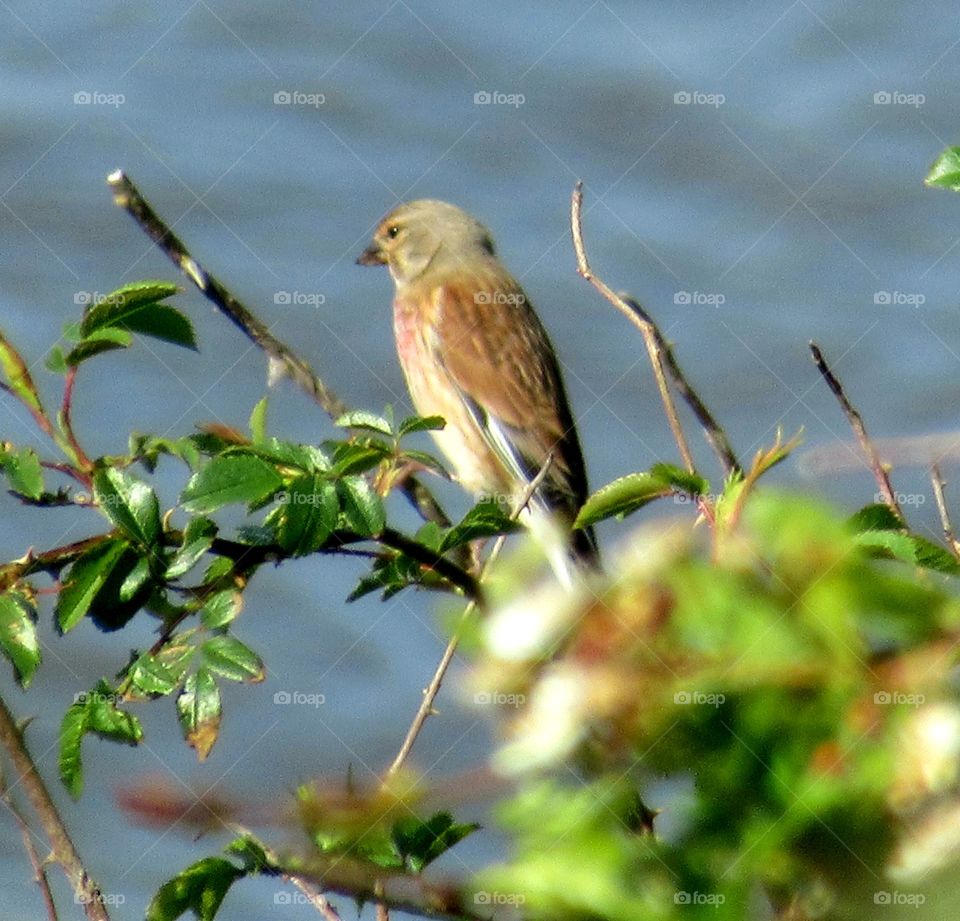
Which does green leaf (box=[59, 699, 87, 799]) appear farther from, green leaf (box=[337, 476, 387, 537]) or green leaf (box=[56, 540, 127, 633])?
green leaf (box=[337, 476, 387, 537])

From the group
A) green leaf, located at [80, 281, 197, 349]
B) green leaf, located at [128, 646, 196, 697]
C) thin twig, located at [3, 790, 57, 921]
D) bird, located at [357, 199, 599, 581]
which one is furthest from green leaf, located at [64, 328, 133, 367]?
bird, located at [357, 199, 599, 581]

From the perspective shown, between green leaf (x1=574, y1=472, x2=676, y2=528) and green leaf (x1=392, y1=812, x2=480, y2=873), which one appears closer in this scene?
green leaf (x1=574, y1=472, x2=676, y2=528)

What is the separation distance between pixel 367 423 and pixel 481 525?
0.28 m

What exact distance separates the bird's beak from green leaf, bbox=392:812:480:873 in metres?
4.12

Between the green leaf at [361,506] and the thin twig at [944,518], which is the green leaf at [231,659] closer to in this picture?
the green leaf at [361,506]

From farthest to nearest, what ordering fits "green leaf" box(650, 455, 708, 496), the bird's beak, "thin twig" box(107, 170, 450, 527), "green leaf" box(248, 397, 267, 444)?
the bird's beak
"thin twig" box(107, 170, 450, 527)
"green leaf" box(248, 397, 267, 444)
"green leaf" box(650, 455, 708, 496)

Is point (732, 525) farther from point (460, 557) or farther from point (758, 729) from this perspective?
point (460, 557)

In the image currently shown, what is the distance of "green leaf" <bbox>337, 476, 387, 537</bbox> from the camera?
1.96m

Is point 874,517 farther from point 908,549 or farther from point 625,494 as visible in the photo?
point 625,494

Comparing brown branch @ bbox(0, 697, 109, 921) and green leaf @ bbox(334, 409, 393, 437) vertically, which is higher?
green leaf @ bbox(334, 409, 393, 437)

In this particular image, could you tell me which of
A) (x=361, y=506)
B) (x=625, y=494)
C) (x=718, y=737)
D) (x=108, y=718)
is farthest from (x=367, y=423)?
(x=718, y=737)

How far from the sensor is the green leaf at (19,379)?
2221mm

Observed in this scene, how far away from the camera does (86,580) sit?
2031 millimetres

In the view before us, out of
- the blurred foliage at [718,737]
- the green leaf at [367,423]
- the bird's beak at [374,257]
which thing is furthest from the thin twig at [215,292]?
the bird's beak at [374,257]
